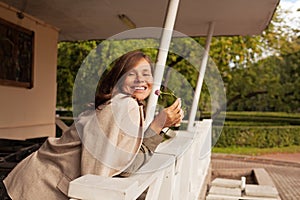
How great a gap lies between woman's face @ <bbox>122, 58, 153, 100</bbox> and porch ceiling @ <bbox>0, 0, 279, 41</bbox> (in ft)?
10.4

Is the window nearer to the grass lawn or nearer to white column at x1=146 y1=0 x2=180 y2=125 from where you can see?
white column at x1=146 y1=0 x2=180 y2=125

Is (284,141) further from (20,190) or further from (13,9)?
(20,190)

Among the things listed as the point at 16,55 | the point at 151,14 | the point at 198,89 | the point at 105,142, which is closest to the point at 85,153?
the point at 105,142

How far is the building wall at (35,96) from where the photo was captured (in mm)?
5164

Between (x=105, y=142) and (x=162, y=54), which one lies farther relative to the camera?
(x=162, y=54)

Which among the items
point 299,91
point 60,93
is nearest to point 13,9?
point 60,93

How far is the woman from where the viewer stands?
4.18 ft

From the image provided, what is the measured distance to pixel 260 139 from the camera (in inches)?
568

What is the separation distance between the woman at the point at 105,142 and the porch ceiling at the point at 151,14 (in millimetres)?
3205

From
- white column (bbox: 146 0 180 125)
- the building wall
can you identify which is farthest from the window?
white column (bbox: 146 0 180 125)

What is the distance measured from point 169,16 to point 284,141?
13.6 meters

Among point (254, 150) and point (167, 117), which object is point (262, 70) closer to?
point (254, 150)

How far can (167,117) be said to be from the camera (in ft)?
4.78

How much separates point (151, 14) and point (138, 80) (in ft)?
12.8
